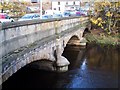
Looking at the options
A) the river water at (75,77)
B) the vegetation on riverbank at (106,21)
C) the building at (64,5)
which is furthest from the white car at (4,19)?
the building at (64,5)

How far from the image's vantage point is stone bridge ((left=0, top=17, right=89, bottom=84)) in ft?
36.0

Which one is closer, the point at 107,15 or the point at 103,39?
the point at 103,39

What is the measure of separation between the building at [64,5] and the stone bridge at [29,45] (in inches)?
2534

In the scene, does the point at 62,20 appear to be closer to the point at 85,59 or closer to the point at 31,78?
the point at 31,78

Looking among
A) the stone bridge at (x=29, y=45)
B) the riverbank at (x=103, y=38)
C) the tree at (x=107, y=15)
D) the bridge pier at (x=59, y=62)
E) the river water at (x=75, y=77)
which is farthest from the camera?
the tree at (x=107, y=15)

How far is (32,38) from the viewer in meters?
15.0

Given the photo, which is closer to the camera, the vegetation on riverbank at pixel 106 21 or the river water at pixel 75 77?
the river water at pixel 75 77

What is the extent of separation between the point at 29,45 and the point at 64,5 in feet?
256

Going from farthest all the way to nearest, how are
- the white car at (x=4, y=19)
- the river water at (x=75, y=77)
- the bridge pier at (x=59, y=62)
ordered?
the white car at (x=4, y=19), the bridge pier at (x=59, y=62), the river water at (x=75, y=77)

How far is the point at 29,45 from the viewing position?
14266 mm

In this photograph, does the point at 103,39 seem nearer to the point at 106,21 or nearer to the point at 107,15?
the point at 107,15

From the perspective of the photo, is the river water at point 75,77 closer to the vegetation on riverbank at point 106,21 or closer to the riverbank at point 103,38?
the riverbank at point 103,38

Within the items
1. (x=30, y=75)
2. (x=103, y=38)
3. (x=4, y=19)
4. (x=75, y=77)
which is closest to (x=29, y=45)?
(x=30, y=75)

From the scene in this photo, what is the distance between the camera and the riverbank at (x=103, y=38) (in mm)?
41250
